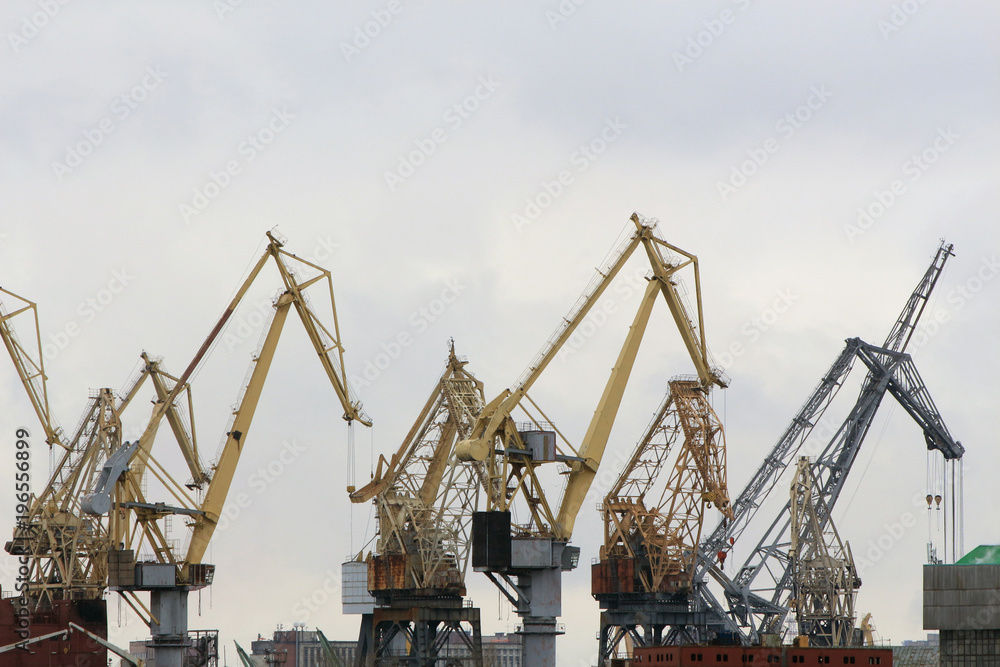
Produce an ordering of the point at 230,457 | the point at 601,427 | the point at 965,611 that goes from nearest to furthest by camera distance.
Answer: the point at 965,611 → the point at 601,427 → the point at 230,457

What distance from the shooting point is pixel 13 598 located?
120375 millimetres

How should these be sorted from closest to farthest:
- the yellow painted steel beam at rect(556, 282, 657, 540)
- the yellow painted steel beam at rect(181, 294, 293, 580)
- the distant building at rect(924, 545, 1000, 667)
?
the distant building at rect(924, 545, 1000, 667) < the yellow painted steel beam at rect(556, 282, 657, 540) < the yellow painted steel beam at rect(181, 294, 293, 580)

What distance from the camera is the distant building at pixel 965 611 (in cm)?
8981

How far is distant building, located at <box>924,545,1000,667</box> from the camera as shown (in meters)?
89.8

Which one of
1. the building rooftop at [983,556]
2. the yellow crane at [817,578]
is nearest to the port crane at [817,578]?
the yellow crane at [817,578]

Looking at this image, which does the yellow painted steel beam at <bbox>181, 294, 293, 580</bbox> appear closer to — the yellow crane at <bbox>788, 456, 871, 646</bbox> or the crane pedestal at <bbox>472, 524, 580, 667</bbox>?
the crane pedestal at <bbox>472, 524, 580, 667</bbox>

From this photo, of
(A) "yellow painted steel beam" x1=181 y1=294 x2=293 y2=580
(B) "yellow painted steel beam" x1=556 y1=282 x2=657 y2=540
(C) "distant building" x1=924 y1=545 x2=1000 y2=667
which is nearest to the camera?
(C) "distant building" x1=924 y1=545 x2=1000 y2=667

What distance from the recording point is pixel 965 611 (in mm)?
90875

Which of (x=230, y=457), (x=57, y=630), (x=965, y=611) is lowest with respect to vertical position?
(x=57, y=630)

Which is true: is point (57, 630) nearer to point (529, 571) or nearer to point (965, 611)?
point (529, 571)

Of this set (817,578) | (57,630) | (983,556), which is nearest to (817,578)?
(817,578)

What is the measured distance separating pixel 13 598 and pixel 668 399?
1941 inches

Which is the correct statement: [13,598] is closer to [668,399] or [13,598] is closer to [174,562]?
[174,562]

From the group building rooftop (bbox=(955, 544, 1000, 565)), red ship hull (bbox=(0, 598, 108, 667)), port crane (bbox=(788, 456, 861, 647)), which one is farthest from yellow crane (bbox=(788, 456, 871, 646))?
red ship hull (bbox=(0, 598, 108, 667))
